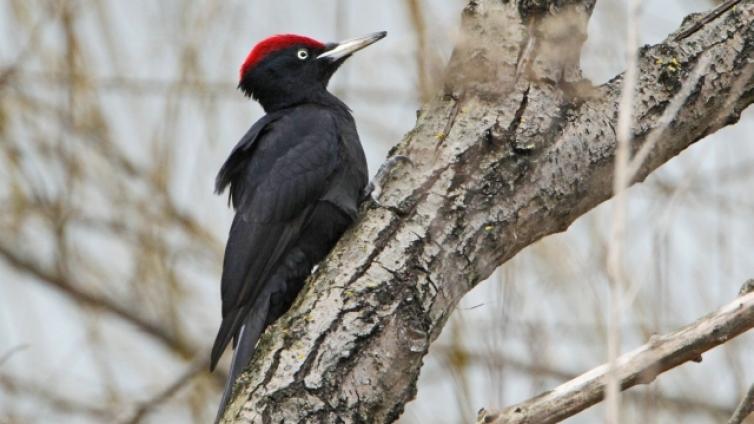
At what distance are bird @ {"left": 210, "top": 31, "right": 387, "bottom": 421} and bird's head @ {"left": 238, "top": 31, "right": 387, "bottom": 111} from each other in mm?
212

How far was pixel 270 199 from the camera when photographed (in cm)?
378

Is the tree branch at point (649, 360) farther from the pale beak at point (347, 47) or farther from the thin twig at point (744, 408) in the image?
the pale beak at point (347, 47)

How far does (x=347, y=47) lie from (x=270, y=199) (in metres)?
0.96

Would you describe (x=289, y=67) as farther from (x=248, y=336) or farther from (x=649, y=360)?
(x=649, y=360)

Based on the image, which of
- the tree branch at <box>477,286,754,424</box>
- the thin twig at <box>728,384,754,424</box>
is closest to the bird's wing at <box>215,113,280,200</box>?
the tree branch at <box>477,286,754,424</box>

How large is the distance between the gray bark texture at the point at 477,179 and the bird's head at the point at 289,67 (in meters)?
1.28

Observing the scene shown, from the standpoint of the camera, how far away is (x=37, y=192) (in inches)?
199

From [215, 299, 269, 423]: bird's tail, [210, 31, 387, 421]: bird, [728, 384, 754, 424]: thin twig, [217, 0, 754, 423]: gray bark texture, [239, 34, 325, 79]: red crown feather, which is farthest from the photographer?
[239, 34, 325, 79]: red crown feather

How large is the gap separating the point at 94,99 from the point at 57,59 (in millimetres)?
257

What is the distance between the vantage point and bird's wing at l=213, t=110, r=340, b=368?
3.63 meters

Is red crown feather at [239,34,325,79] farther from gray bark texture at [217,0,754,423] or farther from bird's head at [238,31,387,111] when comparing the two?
gray bark texture at [217,0,754,423]

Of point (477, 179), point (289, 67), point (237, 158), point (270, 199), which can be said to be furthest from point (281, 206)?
point (477, 179)

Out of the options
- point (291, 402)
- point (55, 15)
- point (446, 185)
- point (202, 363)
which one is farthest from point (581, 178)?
point (55, 15)

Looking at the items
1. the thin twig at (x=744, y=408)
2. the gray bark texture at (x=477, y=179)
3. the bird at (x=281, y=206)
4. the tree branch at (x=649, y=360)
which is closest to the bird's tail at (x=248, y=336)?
the bird at (x=281, y=206)
